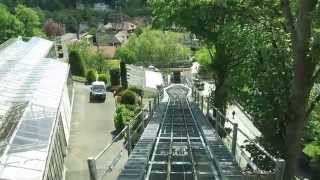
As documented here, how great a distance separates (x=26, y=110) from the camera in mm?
16609

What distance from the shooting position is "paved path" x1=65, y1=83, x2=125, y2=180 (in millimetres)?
21172

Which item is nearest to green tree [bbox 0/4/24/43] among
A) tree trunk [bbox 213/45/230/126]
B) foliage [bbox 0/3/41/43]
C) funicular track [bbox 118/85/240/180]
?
foliage [bbox 0/3/41/43]

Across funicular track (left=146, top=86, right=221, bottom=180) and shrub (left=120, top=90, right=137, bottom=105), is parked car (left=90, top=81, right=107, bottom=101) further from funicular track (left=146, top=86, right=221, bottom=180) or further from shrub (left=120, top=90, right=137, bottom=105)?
funicular track (left=146, top=86, right=221, bottom=180)

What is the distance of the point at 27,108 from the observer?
1691 cm

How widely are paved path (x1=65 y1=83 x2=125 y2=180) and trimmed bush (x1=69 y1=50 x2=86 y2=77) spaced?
8484mm

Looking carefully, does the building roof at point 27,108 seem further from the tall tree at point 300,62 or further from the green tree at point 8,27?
the green tree at point 8,27

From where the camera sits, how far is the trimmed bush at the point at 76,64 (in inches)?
1802

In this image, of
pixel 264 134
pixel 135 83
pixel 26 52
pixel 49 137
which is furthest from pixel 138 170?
pixel 135 83

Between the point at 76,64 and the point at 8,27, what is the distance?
15511 mm

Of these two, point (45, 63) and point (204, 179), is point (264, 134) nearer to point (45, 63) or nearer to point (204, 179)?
point (204, 179)

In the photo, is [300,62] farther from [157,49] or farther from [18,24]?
[18,24]

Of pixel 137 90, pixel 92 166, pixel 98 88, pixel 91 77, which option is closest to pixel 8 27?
pixel 91 77

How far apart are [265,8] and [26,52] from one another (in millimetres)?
20140

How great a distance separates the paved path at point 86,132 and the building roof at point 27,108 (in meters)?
3.27
